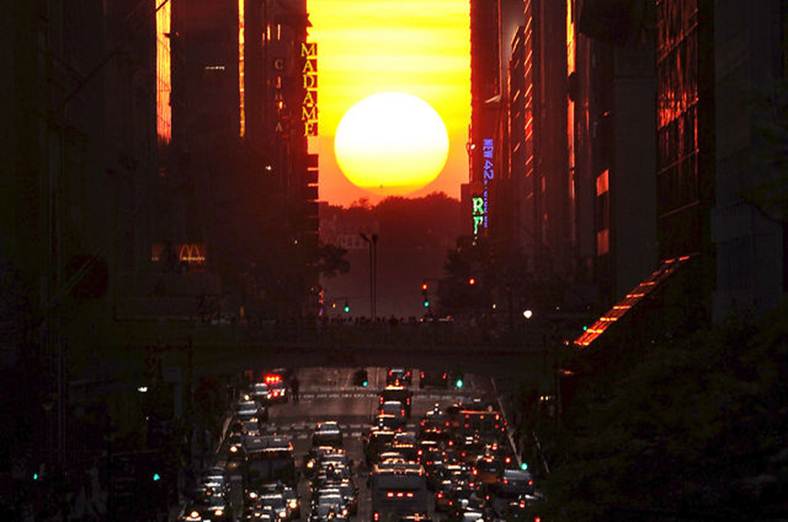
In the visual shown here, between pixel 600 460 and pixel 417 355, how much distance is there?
252 ft

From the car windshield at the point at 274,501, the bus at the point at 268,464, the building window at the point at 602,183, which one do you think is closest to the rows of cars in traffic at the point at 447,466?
the car windshield at the point at 274,501

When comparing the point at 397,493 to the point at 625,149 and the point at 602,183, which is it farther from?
the point at 602,183

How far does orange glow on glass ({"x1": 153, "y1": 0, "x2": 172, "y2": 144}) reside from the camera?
496 ft

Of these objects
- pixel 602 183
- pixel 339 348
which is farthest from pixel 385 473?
pixel 602 183

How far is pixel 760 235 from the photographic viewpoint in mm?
59688

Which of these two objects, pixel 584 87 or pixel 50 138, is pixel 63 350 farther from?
pixel 584 87

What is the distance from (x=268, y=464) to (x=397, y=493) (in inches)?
621

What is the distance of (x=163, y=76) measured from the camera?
156 meters

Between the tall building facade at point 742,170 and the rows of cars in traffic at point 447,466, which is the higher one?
the tall building facade at point 742,170

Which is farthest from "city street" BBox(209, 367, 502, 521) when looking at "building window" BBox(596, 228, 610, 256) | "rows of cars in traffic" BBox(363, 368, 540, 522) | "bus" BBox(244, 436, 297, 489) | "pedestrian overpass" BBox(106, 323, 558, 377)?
"building window" BBox(596, 228, 610, 256)

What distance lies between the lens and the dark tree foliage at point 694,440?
2534 cm

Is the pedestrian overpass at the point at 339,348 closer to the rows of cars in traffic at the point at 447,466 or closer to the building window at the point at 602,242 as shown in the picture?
the rows of cars in traffic at the point at 447,466

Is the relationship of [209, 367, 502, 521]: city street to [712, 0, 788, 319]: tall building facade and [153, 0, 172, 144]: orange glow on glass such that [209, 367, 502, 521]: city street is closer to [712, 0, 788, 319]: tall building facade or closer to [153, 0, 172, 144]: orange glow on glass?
[712, 0, 788, 319]: tall building facade

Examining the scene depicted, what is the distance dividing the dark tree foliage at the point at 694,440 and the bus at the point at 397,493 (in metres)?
42.5
